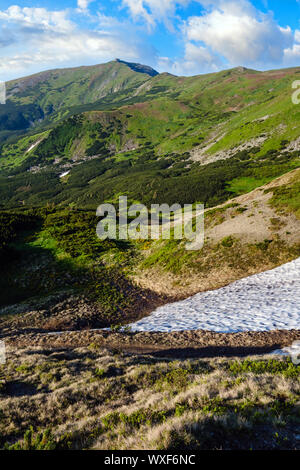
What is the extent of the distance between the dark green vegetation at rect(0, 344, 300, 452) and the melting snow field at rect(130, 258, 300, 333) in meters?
5.38

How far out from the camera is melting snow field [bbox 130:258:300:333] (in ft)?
58.3

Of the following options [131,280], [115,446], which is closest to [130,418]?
[115,446]

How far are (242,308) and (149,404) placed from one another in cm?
1380

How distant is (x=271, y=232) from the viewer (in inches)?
1248

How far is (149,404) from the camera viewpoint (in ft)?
29.2

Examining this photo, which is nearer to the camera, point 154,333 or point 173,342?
point 173,342

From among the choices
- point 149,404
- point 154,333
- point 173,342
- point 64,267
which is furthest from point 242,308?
point 64,267

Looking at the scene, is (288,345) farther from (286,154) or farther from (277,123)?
(277,123)

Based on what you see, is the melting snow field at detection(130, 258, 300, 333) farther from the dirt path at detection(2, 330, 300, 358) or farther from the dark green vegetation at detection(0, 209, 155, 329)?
the dark green vegetation at detection(0, 209, 155, 329)

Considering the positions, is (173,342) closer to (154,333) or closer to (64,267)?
(154,333)

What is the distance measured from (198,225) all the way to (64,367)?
2914 cm

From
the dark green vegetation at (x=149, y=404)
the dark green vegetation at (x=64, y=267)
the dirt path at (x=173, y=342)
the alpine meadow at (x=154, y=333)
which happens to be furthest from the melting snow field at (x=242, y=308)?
the dark green vegetation at (x=149, y=404)

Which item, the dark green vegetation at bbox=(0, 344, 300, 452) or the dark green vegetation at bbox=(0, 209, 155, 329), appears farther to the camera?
the dark green vegetation at bbox=(0, 209, 155, 329)

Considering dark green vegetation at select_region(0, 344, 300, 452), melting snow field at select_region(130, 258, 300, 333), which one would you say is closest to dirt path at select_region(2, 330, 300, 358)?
melting snow field at select_region(130, 258, 300, 333)
